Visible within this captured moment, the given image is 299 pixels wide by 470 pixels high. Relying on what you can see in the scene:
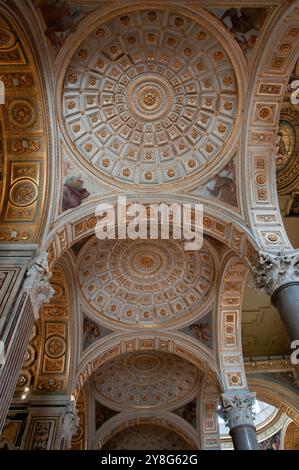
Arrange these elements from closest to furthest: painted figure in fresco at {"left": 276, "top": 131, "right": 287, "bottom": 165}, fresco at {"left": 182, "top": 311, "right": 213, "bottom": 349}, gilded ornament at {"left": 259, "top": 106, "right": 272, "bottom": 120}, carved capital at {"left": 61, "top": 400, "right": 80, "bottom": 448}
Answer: gilded ornament at {"left": 259, "top": 106, "right": 272, "bottom": 120}, carved capital at {"left": 61, "top": 400, "right": 80, "bottom": 448}, painted figure in fresco at {"left": 276, "top": 131, "right": 287, "bottom": 165}, fresco at {"left": 182, "top": 311, "right": 213, "bottom": 349}

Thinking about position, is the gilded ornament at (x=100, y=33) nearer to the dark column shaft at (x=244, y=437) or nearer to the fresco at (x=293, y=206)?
the fresco at (x=293, y=206)

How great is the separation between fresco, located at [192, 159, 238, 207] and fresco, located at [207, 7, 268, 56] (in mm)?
2948

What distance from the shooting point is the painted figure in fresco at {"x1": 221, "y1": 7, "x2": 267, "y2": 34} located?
28.3 ft

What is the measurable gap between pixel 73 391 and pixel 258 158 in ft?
30.3

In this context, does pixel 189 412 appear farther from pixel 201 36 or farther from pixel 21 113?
pixel 201 36

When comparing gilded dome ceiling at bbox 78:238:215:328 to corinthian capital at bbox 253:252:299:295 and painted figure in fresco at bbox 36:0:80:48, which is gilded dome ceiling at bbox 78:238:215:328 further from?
painted figure in fresco at bbox 36:0:80:48

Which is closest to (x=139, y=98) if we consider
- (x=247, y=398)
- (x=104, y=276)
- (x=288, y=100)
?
(x=288, y=100)

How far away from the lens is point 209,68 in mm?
9875

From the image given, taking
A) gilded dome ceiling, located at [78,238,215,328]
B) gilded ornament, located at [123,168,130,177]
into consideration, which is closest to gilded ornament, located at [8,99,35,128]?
gilded ornament, located at [123,168,130,177]

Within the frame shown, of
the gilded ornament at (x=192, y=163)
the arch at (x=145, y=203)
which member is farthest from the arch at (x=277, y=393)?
the gilded ornament at (x=192, y=163)

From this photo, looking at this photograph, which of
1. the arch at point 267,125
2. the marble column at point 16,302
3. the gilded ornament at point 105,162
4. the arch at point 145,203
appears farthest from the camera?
the gilded ornament at point 105,162

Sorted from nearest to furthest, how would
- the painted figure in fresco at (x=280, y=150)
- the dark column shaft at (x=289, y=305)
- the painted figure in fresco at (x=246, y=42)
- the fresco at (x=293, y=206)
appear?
the dark column shaft at (x=289, y=305), the painted figure in fresco at (x=246, y=42), the painted figure in fresco at (x=280, y=150), the fresco at (x=293, y=206)

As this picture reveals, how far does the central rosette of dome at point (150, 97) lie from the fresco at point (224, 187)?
90.0 inches

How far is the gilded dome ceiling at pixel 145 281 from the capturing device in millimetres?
13297
